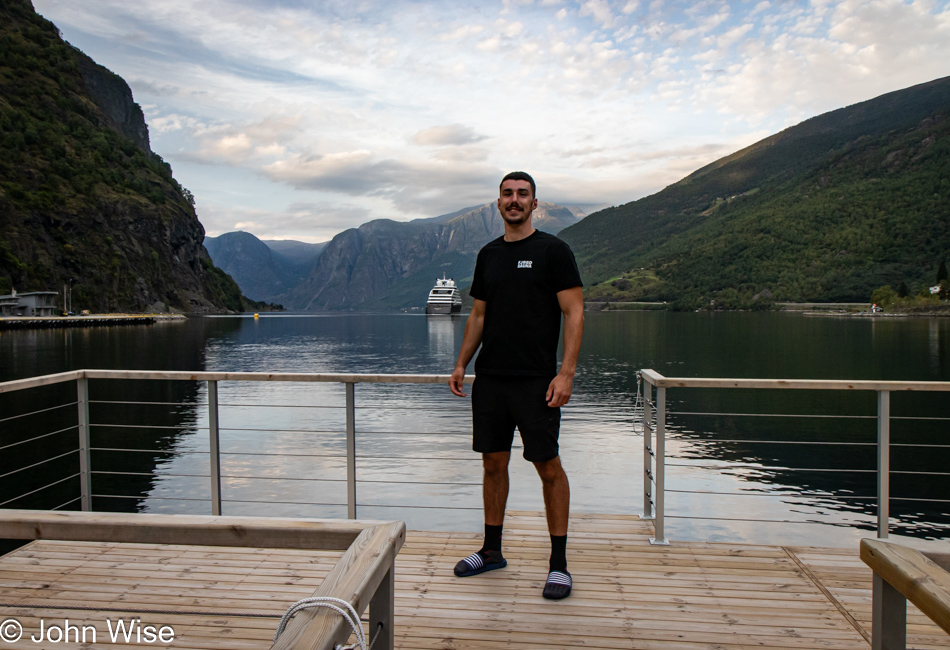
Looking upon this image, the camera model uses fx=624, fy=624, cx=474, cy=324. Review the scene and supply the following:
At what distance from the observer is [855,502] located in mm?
9656

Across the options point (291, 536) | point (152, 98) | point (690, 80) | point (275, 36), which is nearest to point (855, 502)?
point (291, 536)

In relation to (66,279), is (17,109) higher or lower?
higher

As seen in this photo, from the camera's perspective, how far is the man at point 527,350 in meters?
2.87

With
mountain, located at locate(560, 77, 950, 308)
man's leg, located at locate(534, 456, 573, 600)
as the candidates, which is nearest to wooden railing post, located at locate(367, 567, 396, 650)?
man's leg, located at locate(534, 456, 573, 600)

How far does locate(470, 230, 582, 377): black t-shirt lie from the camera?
9.46ft

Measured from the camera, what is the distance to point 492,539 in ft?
10.5

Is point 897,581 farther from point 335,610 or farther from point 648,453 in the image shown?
point 648,453

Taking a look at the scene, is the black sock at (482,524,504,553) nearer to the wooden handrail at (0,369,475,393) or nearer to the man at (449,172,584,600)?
the man at (449,172,584,600)

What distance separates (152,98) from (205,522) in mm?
159782

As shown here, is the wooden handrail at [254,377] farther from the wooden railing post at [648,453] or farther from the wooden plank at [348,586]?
the wooden plank at [348,586]

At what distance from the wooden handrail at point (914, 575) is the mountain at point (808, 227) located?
111151 millimetres

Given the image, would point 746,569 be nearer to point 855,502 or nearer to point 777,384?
point 777,384

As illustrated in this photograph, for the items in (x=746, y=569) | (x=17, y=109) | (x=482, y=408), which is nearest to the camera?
(x=482, y=408)

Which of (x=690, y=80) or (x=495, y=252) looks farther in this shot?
(x=690, y=80)
